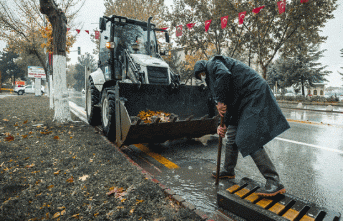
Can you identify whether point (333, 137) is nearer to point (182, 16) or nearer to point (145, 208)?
point (145, 208)

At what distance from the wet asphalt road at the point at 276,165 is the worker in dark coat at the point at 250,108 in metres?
0.72

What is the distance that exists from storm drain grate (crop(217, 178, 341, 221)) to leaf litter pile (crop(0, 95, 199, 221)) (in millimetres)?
439

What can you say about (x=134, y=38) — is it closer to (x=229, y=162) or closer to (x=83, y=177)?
(x=83, y=177)

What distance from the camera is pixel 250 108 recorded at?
2.70 m

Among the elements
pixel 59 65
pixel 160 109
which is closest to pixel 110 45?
pixel 160 109

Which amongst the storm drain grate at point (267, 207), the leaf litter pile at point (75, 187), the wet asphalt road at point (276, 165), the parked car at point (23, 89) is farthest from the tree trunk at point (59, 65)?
the parked car at point (23, 89)

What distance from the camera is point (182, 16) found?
19219 millimetres

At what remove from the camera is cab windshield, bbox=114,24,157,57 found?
6145mm

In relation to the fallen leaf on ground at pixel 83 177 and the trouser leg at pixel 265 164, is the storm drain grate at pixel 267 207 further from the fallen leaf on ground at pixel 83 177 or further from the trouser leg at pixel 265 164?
the fallen leaf on ground at pixel 83 177

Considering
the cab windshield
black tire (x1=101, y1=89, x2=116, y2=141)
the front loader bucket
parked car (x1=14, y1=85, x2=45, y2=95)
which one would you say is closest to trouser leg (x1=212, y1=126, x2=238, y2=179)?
the front loader bucket

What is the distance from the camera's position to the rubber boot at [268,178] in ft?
8.08

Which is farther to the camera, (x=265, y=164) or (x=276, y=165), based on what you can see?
(x=276, y=165)

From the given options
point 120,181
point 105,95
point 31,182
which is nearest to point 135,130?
point 120,181

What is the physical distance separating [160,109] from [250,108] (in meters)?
2.99
